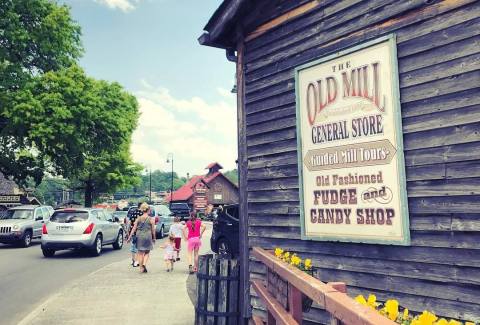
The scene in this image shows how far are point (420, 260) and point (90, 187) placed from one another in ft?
141

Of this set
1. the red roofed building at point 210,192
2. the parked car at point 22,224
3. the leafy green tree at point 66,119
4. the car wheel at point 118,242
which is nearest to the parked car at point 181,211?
the leafy green tree at point 66,119

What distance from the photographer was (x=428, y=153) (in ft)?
13.9

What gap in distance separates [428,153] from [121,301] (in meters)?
Answer: 6.19

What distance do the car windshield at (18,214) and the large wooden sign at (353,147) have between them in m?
17.1

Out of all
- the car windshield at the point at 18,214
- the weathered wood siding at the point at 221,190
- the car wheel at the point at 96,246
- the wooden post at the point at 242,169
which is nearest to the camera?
the wooden post at the point at 242,169

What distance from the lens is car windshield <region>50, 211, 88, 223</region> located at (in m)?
14.9

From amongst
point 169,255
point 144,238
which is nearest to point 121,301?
point 144,238

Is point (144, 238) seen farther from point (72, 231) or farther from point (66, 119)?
point (66, 119)

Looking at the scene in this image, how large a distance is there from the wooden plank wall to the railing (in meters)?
1.18

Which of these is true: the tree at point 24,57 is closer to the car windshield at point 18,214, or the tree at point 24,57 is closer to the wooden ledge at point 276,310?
the car windshield at point 18,214

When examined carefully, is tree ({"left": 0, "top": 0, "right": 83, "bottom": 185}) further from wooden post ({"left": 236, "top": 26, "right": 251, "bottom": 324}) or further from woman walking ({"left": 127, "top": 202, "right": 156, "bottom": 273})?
wooden post ({"left": 236, "top": 26, "right": 251, "bottom": 324})

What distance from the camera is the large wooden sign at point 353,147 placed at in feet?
14.8

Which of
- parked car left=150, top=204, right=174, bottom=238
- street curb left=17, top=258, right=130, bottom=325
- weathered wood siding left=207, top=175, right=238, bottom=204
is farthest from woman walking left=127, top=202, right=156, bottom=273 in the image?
weathered wood siding left=207, top=175, right=238, bottom=204

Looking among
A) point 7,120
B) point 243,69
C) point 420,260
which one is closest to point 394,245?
point 420,260
